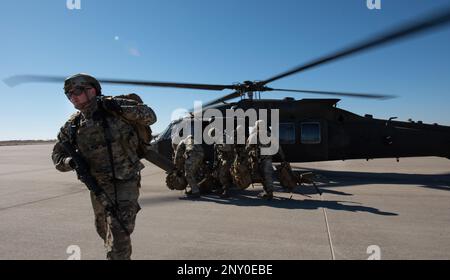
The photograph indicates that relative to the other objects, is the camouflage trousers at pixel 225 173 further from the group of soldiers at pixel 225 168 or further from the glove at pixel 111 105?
the glove at pixel 111 105

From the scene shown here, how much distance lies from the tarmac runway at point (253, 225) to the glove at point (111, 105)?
2000 mm

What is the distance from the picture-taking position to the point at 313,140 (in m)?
→ 10.7

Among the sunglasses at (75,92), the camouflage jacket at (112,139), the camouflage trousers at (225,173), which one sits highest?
the sunglasses at (75,92)

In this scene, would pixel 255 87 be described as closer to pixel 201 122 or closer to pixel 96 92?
pixel 201 122

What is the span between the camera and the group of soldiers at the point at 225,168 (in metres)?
7.60

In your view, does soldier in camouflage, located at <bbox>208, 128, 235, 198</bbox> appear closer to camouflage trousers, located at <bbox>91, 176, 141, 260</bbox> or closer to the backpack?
the backpack

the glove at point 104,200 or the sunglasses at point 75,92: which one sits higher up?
the sunglasses at point 75,92

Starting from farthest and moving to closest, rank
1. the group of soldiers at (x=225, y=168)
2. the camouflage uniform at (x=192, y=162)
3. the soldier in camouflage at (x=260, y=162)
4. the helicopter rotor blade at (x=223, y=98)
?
the helicopter rotor blade at (x=223, y=98) < the camouflage uniform at (x=192, y=162) < the group of soldiers at (x=225, y=168) < the soldier in camouflage at (x=260, y=162)

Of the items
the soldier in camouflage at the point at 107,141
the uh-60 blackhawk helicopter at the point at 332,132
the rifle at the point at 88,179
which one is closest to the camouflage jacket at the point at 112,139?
the soldier in camouflage at the point at 107,141

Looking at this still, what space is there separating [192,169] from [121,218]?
4904 mm

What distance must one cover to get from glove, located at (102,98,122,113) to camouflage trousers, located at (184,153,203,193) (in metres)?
4.85

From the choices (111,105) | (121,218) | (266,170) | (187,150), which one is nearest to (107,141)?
(111,105)

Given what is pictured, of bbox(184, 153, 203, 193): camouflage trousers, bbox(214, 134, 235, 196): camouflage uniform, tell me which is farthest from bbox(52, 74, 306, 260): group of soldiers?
bbox(214, 134, 235, 196): camouflage uniform

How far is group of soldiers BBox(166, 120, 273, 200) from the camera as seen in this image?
7.60 metres
